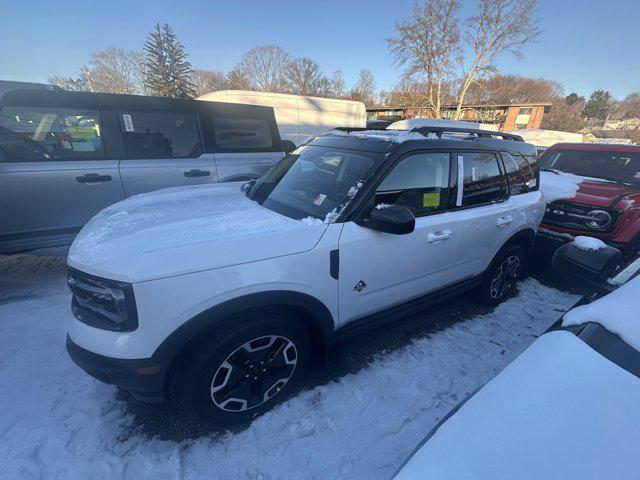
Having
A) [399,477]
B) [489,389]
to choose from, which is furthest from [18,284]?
[489,389]

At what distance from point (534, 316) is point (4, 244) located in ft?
20.9

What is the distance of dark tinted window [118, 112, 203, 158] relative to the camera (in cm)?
402

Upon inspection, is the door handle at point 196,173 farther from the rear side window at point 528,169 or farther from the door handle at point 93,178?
the rear side window at point 528,169

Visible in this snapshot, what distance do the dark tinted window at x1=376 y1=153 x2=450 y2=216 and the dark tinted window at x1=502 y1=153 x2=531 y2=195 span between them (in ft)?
3.43

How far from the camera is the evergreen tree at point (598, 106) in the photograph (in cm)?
6225

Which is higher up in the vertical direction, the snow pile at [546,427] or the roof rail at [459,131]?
the roof rail at [459,131]

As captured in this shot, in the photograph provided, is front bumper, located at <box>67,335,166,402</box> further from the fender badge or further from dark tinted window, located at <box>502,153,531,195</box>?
dark tinted window, located at <box>502,153,531,195</box>

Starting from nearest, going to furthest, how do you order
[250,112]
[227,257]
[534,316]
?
1. [227,257]
2. [534,316]
3. [250,112]

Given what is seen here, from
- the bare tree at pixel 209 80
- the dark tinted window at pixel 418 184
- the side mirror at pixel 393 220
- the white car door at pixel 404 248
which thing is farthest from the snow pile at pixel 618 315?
the bare tree at pixel 209 80

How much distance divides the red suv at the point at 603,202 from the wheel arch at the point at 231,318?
14.8ft

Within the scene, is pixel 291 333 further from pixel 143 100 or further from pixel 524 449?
pixel 143 100

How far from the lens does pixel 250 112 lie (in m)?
4.93

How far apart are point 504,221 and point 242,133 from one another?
404 cm

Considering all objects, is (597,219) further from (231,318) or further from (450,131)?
(231,318)
